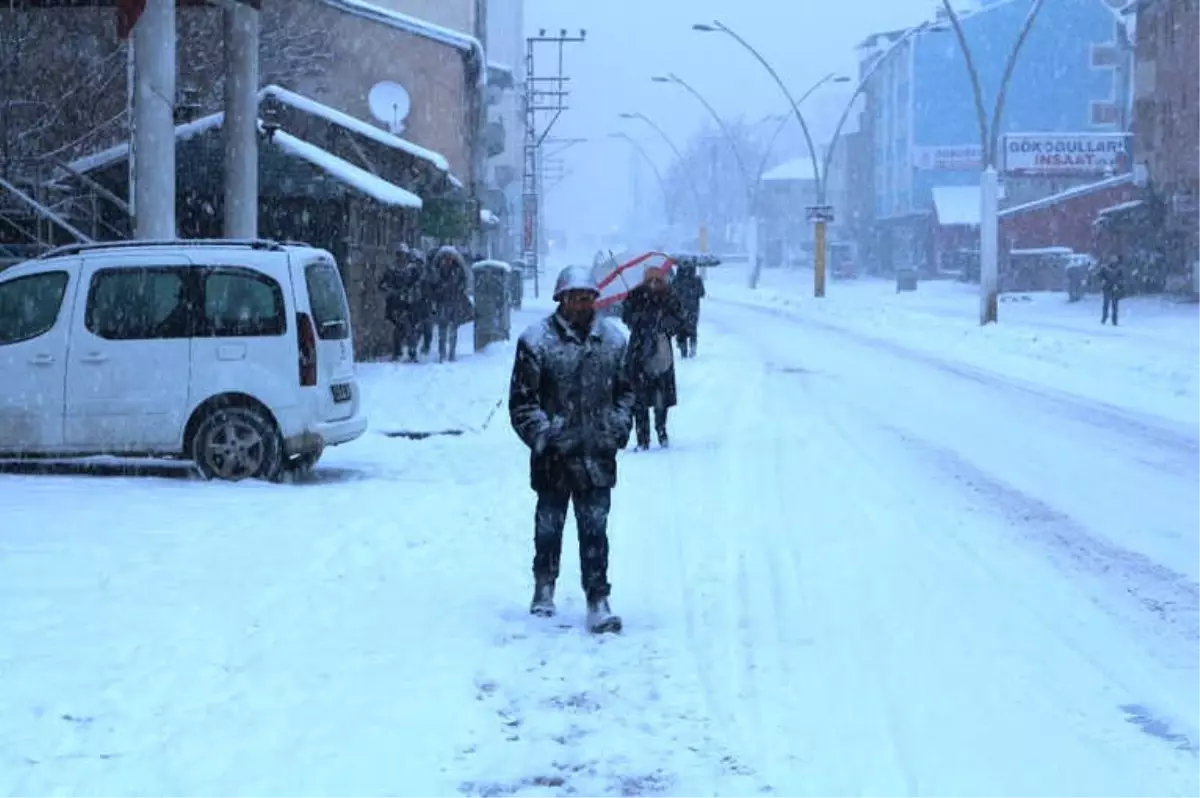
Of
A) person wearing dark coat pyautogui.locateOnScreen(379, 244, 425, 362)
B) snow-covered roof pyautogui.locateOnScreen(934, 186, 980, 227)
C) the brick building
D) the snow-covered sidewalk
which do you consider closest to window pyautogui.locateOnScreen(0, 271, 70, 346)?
the snow-covered sidewalk

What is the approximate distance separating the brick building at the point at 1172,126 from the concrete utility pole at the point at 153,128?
37611mm

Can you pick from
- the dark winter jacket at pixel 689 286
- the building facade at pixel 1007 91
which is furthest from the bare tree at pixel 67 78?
the building facade at pixel 1007 91

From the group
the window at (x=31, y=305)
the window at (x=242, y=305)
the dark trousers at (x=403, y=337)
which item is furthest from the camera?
the dark trousers at (x=403, y=337)

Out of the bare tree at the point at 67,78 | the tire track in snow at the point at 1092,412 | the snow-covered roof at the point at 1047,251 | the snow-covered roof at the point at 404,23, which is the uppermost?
the snow-covered roof at the point at 404,23

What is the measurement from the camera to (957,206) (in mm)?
78312

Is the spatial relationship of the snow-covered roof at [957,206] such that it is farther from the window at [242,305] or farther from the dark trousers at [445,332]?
the window at [242,305]

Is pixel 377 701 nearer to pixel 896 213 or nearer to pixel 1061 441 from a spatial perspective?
pixel 1061 441

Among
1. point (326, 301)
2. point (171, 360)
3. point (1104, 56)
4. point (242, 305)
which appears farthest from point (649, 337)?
point (1104, 56)

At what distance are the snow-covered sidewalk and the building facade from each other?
1991 centimetres

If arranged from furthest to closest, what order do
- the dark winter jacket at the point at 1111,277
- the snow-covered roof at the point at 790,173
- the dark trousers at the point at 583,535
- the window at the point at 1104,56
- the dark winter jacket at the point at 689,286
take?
the snow-covered roof at the point at 790,173 → the window at the point at 1104,56 → the dark winter jacket at the point at 1111,277 → the dark winter jacket at the point at 689,286 → the dark trousers at the point at 583,535

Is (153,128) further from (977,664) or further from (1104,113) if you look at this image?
Result: (1104,113)

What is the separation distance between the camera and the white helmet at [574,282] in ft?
23.5

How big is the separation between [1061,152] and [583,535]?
64.2 meters

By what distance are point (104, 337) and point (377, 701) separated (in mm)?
6829
